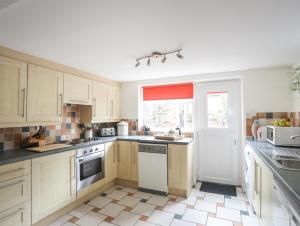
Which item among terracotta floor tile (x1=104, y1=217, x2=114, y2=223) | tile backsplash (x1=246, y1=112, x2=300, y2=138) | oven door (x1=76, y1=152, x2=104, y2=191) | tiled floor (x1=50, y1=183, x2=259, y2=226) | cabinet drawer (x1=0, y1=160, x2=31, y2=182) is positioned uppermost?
tile backsplash (x1=246, y1=112, x2=300, y2=138)

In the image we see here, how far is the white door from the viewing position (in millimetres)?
3219

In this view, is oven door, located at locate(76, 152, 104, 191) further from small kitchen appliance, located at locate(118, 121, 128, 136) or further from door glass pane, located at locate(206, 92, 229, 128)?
door glass pane, located at locate(206, 92, 229, 128)

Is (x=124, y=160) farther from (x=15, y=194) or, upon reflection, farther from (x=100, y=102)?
(x=15, y=194)

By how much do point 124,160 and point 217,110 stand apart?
1998 millimetres

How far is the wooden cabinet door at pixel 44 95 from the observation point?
2189 millimetres

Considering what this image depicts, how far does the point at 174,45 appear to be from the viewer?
1.89 meters

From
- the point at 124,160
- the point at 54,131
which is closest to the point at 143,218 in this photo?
the point at 124,160

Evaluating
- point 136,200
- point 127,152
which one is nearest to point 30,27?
point 127,152

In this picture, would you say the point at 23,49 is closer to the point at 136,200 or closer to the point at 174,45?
the point at 174,45

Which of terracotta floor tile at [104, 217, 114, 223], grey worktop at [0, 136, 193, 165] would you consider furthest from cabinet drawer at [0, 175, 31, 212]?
terracotta floor tile at [104, 217, 114, 223]

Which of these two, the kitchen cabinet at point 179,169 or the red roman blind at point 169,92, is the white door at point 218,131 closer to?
the red roman blind at point 169,92

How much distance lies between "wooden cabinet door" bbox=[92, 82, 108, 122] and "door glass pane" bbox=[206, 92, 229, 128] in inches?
79.6

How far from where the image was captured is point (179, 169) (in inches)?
109

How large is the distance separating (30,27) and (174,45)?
4.46 ft
